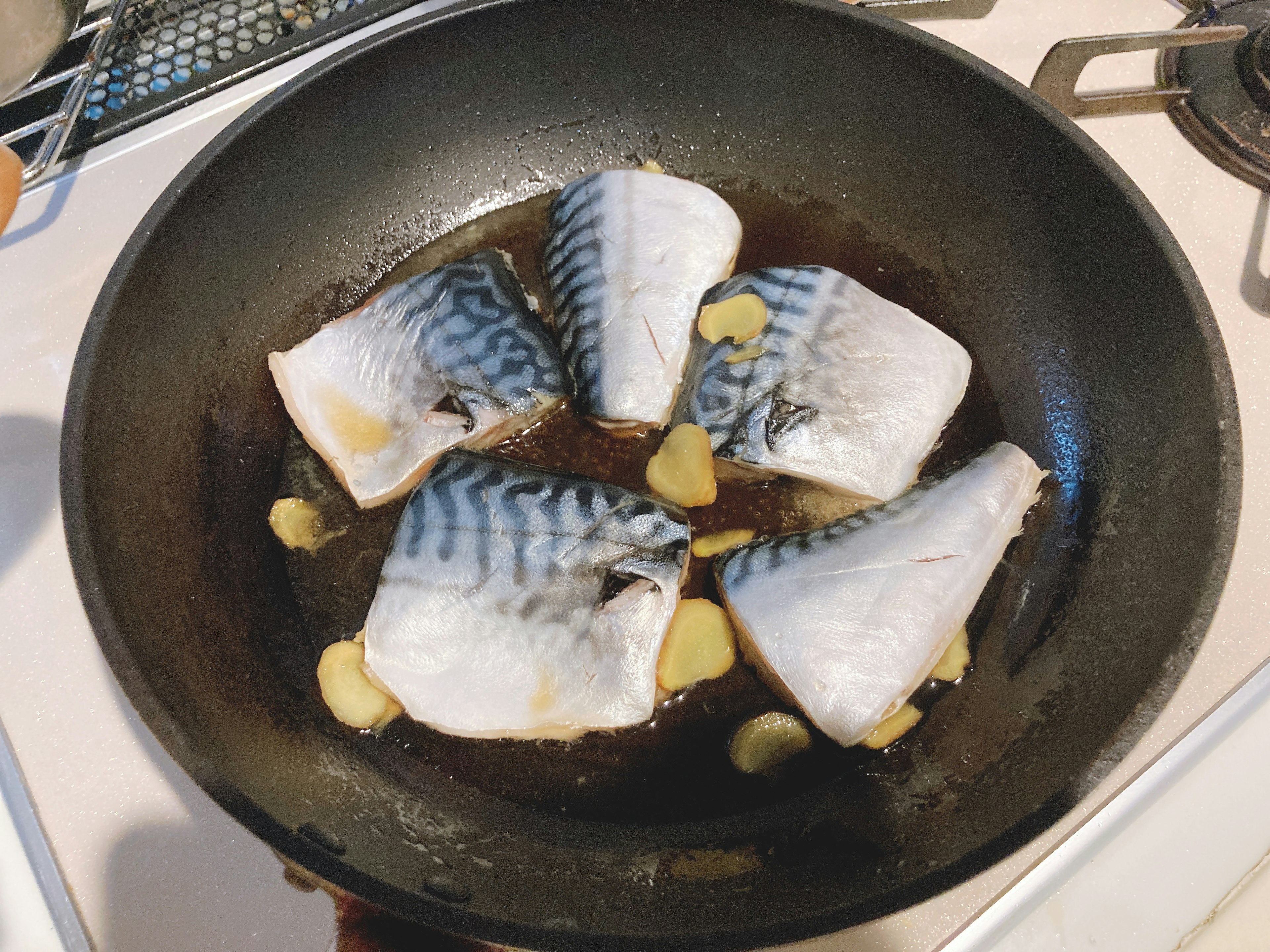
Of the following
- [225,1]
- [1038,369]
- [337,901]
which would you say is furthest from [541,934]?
[225,1]

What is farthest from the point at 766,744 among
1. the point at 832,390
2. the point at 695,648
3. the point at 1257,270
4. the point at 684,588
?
the point at 1257,270

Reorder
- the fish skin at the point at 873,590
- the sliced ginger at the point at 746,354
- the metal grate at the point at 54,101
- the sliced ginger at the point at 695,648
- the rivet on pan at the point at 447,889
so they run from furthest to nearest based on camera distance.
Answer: the metal grate at the point at 54,101
the sliced ginger at the point at 746,354
the sliced ginger at the point at 695,648
the fish skin at the point at 873,590
the rivet on pan at the point at 447,889

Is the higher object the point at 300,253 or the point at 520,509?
the point at 300,253

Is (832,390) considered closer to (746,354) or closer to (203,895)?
(746,354)

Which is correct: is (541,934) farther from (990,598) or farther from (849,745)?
(990,598)

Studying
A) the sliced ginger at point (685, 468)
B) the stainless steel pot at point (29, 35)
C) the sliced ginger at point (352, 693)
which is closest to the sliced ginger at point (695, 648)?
the sliced ginger at point (685, 468)

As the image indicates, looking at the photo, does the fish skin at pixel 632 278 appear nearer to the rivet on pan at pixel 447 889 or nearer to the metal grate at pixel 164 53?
the metal grate at pixel 164 53
